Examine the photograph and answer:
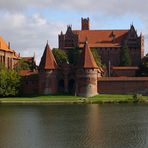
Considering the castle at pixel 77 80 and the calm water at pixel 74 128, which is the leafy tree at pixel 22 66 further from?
the calm water at pixel 74 128

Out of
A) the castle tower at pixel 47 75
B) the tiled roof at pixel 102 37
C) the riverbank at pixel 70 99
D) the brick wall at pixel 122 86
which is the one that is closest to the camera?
the riverbank at pixel 70 99

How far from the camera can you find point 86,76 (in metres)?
80.3

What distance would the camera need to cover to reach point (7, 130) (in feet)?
130

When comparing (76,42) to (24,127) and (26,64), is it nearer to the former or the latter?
(26,64)

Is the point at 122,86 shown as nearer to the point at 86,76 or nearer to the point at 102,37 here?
the point at 86,76

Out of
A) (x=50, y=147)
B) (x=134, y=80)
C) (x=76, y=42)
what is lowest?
(x=50, y=147)

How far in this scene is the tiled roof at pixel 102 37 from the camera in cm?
11275

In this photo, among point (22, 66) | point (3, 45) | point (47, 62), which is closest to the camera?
point (47, 62)

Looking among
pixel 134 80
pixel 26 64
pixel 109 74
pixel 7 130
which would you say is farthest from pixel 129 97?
pixel 7 130

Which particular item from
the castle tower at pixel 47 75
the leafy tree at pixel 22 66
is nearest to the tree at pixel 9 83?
the castle tower at pixel 47 75

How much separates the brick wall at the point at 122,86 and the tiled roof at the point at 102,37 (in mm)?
31376

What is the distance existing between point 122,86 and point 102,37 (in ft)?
113

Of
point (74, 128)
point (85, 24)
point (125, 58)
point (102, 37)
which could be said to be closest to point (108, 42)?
point (102, 37)

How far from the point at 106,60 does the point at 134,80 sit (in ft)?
102
